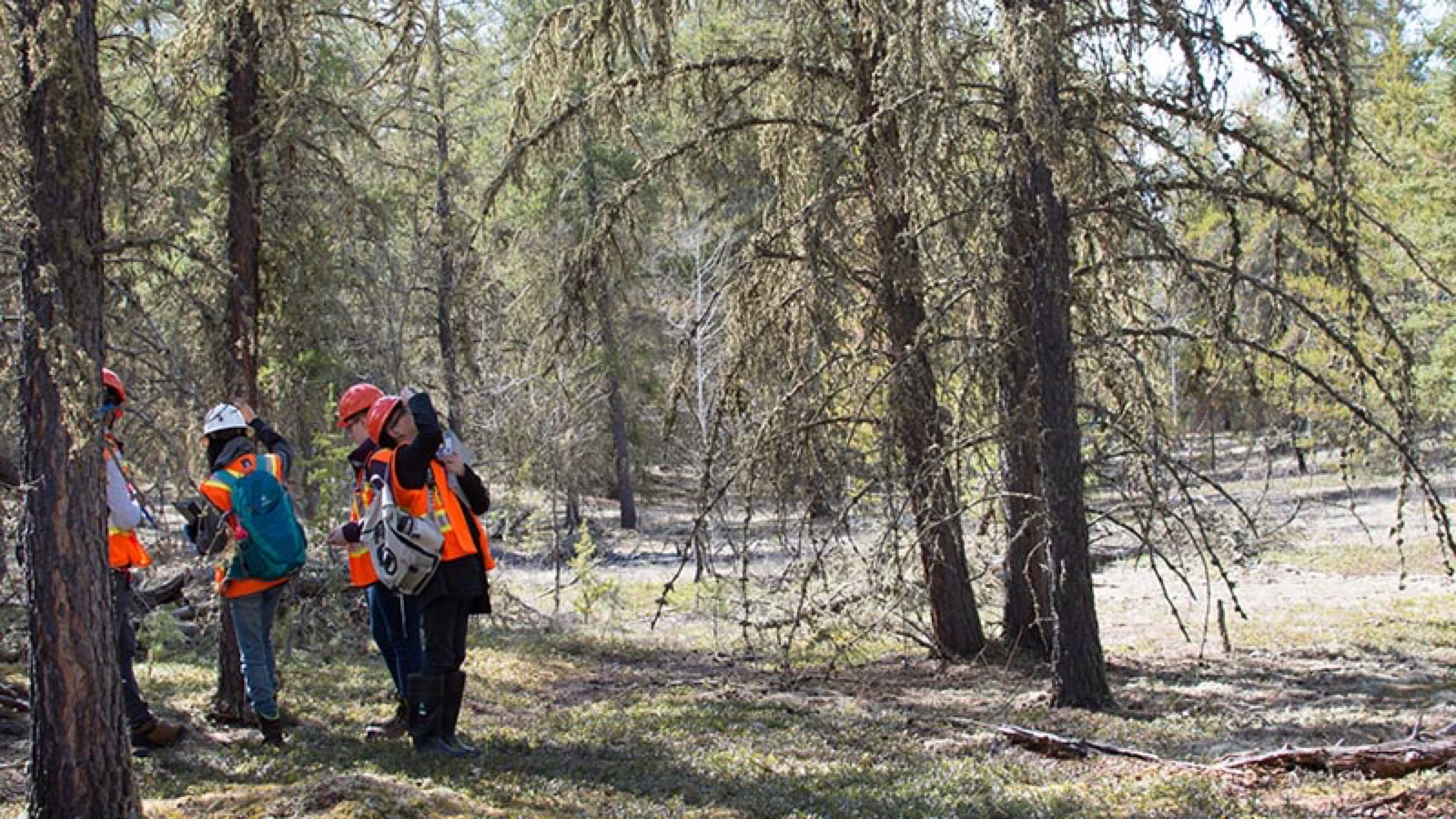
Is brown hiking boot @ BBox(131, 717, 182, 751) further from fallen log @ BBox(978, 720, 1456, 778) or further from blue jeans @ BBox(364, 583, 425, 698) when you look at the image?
fallen log @ BBox(978, 720, 1456, 778)

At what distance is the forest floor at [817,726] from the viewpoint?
5.44 meters

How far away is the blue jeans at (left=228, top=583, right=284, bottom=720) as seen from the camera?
22.0 feet

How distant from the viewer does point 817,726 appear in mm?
7680

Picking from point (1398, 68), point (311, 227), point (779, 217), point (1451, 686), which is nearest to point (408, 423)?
point (311, 227)

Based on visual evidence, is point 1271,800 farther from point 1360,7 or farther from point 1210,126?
point 1360,7

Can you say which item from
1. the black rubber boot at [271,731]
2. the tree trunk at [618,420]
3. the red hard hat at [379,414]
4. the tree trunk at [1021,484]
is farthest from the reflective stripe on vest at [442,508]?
the tree trunk at [618,420]

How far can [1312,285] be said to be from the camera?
861 inches

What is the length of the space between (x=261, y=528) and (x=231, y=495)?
0.23 meters

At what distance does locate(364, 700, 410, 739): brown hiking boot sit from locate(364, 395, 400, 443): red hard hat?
5.28 feet

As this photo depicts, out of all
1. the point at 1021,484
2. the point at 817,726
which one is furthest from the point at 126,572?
the point at 1021,484

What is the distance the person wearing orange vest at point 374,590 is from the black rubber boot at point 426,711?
0.68 ft

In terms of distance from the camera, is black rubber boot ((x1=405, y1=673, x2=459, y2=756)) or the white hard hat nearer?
black rubber boot ((x1=405, y1=673, x2=459, y2=756))

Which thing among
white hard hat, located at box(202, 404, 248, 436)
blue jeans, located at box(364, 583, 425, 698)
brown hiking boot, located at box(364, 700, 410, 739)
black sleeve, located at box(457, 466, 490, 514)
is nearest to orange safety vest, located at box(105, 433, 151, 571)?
white hard hat, located at box(202, 404, 248, 436)

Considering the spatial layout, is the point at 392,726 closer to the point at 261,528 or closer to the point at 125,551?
the point at 261,528
